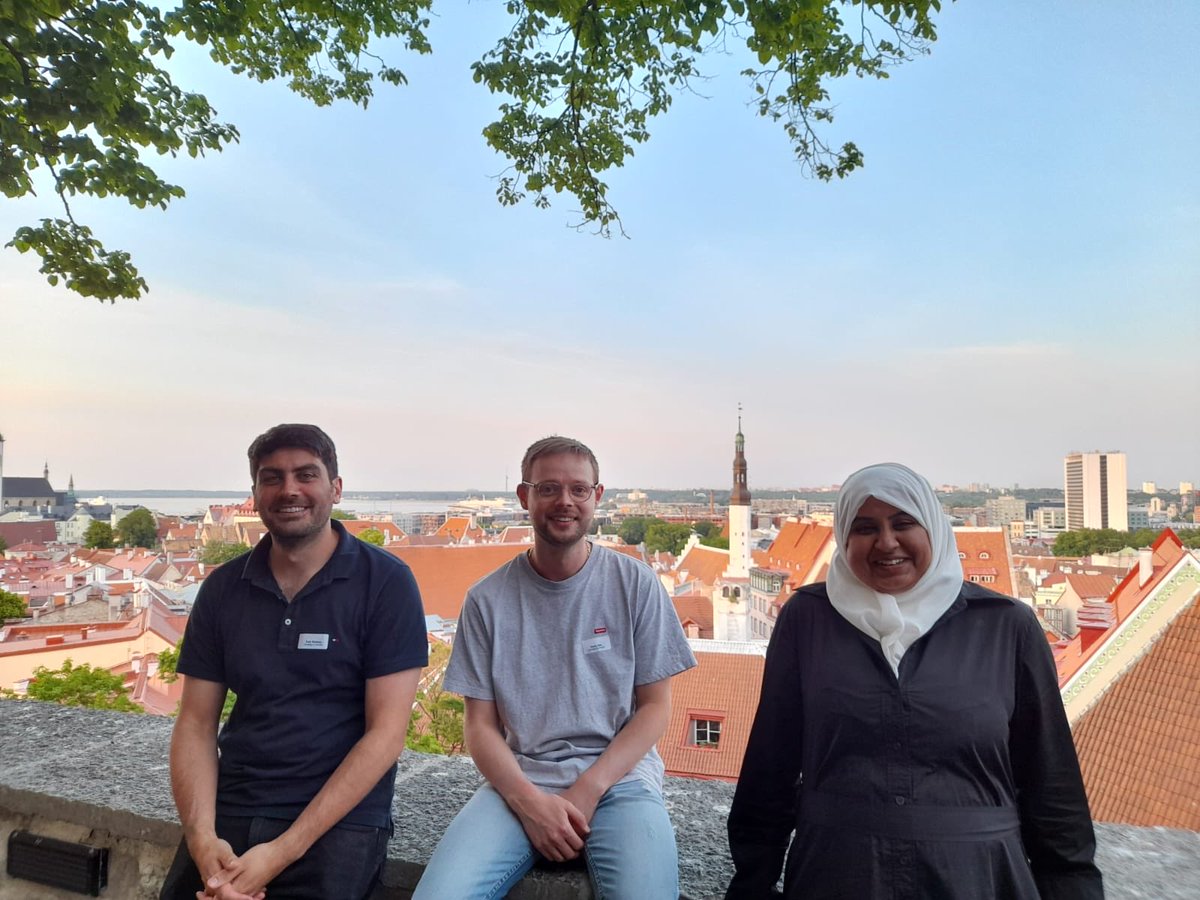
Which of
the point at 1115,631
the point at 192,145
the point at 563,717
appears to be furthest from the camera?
the point at 1115,631

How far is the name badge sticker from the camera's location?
1.24 meters

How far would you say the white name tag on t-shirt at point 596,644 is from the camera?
49.0 inches

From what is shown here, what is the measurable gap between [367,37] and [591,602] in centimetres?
272

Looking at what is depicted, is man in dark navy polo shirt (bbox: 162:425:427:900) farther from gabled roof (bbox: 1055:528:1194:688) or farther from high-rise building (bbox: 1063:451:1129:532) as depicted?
gabled roof (bbox: 1055:528:1194:688)

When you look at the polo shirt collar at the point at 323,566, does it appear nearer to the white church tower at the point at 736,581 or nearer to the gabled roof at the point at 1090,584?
the gabled roof at the point at 1090,584

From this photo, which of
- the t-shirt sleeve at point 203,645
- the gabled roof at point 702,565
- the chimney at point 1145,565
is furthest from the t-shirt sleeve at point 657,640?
the gabled roof at point 702,565

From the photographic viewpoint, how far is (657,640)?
126 cm

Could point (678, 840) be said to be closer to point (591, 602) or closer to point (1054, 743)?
point (591, 602)

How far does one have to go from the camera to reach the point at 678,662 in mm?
1263

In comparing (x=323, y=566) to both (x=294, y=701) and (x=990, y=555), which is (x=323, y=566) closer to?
(x=294, y=701)

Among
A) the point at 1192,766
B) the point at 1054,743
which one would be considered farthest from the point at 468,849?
the point at 1192,766

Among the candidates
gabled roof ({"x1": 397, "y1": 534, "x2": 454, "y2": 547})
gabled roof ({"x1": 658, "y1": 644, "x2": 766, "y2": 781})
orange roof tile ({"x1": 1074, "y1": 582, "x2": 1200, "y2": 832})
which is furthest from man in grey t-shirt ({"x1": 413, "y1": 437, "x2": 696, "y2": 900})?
gabled roof ({"x1": 397, "y1": 534, "x2": 454, "y2": 547})

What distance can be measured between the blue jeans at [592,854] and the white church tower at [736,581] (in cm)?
3439

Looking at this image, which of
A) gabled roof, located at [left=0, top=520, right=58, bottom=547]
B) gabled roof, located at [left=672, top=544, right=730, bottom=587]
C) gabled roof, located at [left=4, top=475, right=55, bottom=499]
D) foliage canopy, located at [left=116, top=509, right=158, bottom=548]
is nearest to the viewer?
foliage canopy, located at [left=116, top=509, right=158, bottom=548]
